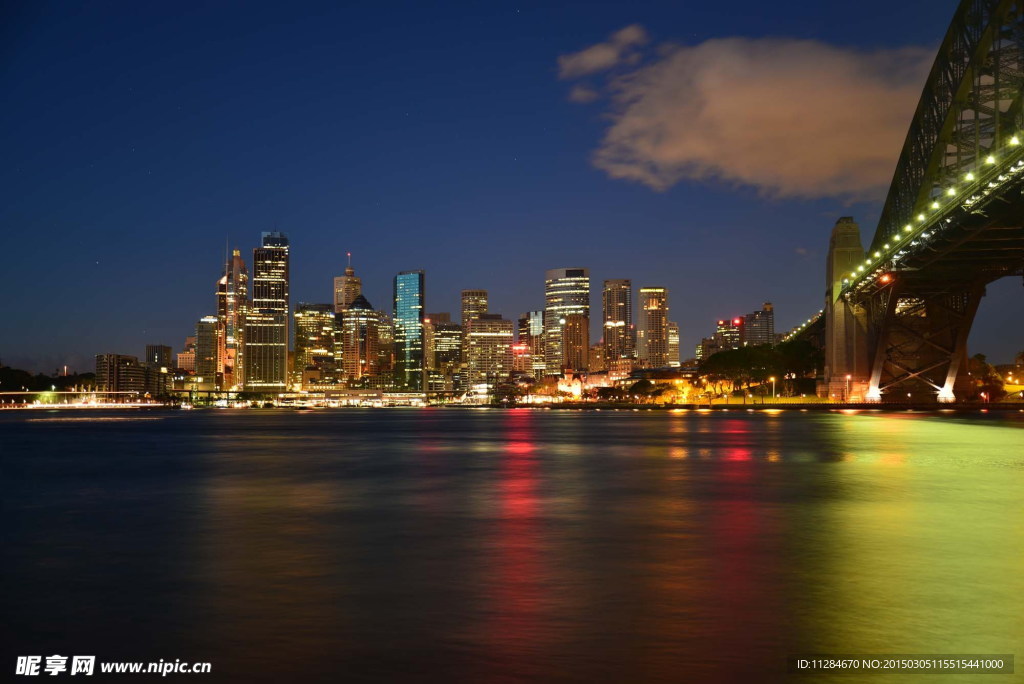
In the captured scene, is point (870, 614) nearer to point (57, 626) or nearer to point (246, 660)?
point (246, 660)

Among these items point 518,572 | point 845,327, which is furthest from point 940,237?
point 518,572

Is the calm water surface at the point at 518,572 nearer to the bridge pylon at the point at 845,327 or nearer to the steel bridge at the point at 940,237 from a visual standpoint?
the steel bridge at the point at 940,237

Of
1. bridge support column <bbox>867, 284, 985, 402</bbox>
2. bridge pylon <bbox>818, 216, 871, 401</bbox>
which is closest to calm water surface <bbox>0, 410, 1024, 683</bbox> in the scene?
bridge support column <bbox>867, 284, 985, 402</bbox>

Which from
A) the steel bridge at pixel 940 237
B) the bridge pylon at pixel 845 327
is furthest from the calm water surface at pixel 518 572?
the bridge pylon at pixel 845 327

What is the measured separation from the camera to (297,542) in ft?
60.5

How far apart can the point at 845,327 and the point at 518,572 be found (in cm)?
11045

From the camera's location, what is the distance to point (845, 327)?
4592 inches

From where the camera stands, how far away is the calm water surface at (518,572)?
1023cm

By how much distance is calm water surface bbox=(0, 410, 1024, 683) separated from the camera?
10.2m

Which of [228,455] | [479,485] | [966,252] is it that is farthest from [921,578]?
[966,252]

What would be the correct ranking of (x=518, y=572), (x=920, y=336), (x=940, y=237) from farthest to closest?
(x=920, y=336) < (x=940, y=237) < (x=518, y=572)

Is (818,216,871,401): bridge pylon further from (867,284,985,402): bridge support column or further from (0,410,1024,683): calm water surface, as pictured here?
(0,410,1024,683): calm water surface

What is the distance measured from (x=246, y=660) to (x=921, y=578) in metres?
10.3

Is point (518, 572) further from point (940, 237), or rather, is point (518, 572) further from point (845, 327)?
point (845, 327)
